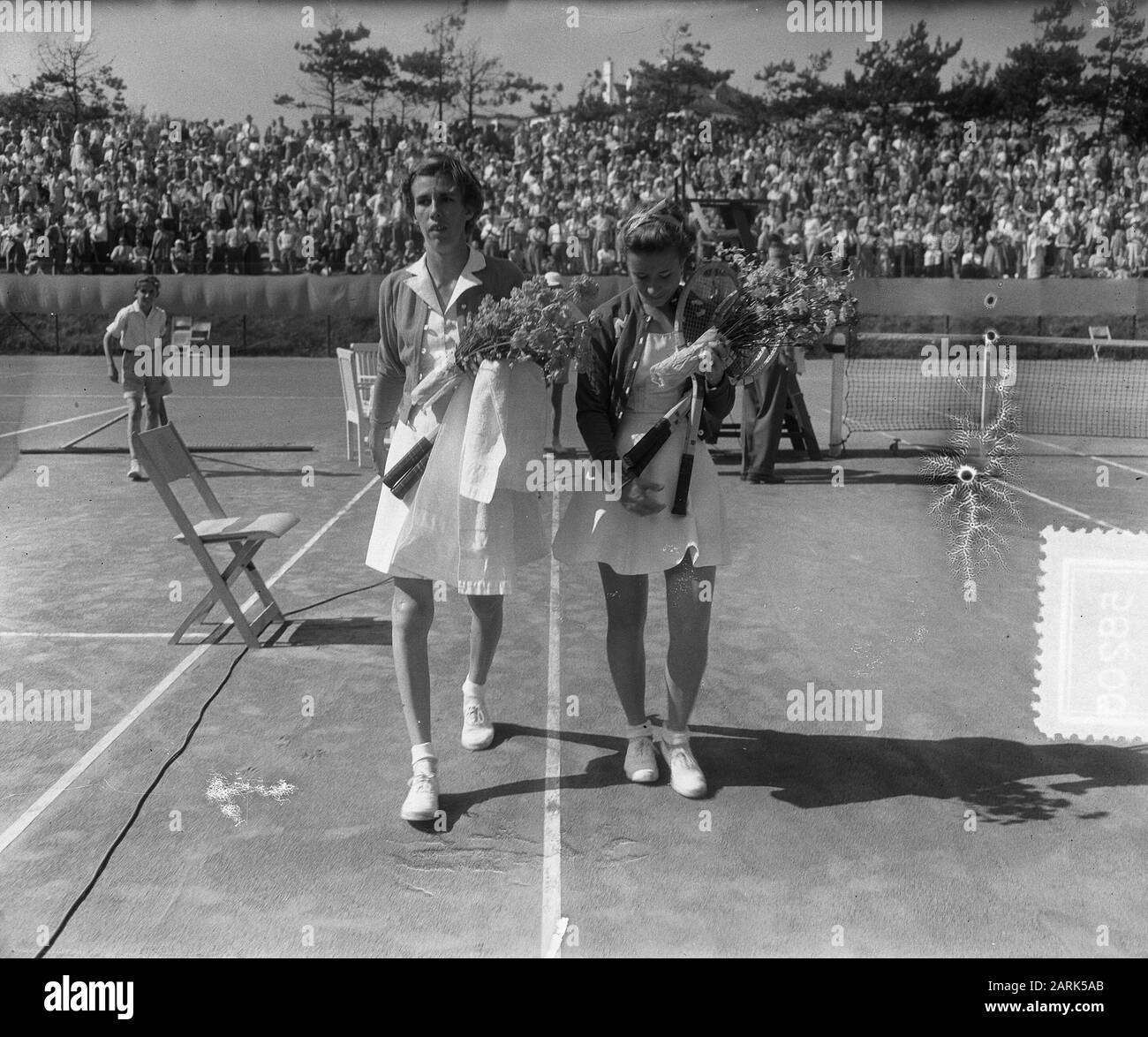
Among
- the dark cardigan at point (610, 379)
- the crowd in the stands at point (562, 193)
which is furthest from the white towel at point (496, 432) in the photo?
the crowd in the stands at point (562, 193)

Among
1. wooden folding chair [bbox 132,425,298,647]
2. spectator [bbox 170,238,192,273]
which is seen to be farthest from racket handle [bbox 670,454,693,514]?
spectator [bbox 170,238,192,273]

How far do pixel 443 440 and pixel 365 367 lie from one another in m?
9.02

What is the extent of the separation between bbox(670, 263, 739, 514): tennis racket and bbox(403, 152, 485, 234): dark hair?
760 millimetres

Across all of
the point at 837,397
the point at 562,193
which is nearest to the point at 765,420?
the point at 837,397

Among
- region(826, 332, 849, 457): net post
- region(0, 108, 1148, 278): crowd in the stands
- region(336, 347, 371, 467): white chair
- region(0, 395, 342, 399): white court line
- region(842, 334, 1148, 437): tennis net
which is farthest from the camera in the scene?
region(0, 108, 1148, 278): crowd in the stands

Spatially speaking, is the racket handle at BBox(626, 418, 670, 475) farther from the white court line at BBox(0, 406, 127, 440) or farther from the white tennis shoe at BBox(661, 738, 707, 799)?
the white court line at BBox(0, 406, 127, 440)

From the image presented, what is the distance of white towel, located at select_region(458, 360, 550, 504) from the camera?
3.91 m

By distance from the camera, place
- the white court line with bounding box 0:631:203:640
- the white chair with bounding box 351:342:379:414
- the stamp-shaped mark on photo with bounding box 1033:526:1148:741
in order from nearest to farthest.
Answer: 1. the stamp-shaped mark on photo with bounding box 1033:526:1148:741
2. the white court line with bounding box 0:631:203:640
3. the white chair with bounding box 351:342:379:414

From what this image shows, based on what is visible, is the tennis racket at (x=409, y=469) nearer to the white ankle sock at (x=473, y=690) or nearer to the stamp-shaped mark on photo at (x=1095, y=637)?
the white ankle sock at (x=473, y=690)

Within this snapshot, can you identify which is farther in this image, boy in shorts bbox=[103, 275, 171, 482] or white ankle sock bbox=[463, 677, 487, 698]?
boy in shorts bbox=[103, 275, 171, 482]

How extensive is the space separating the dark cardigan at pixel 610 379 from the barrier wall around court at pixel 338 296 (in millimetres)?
21035

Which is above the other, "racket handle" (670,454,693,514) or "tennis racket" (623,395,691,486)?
"tennis racket" (623,395,691,486)

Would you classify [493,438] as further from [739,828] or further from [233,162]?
[233,162]
